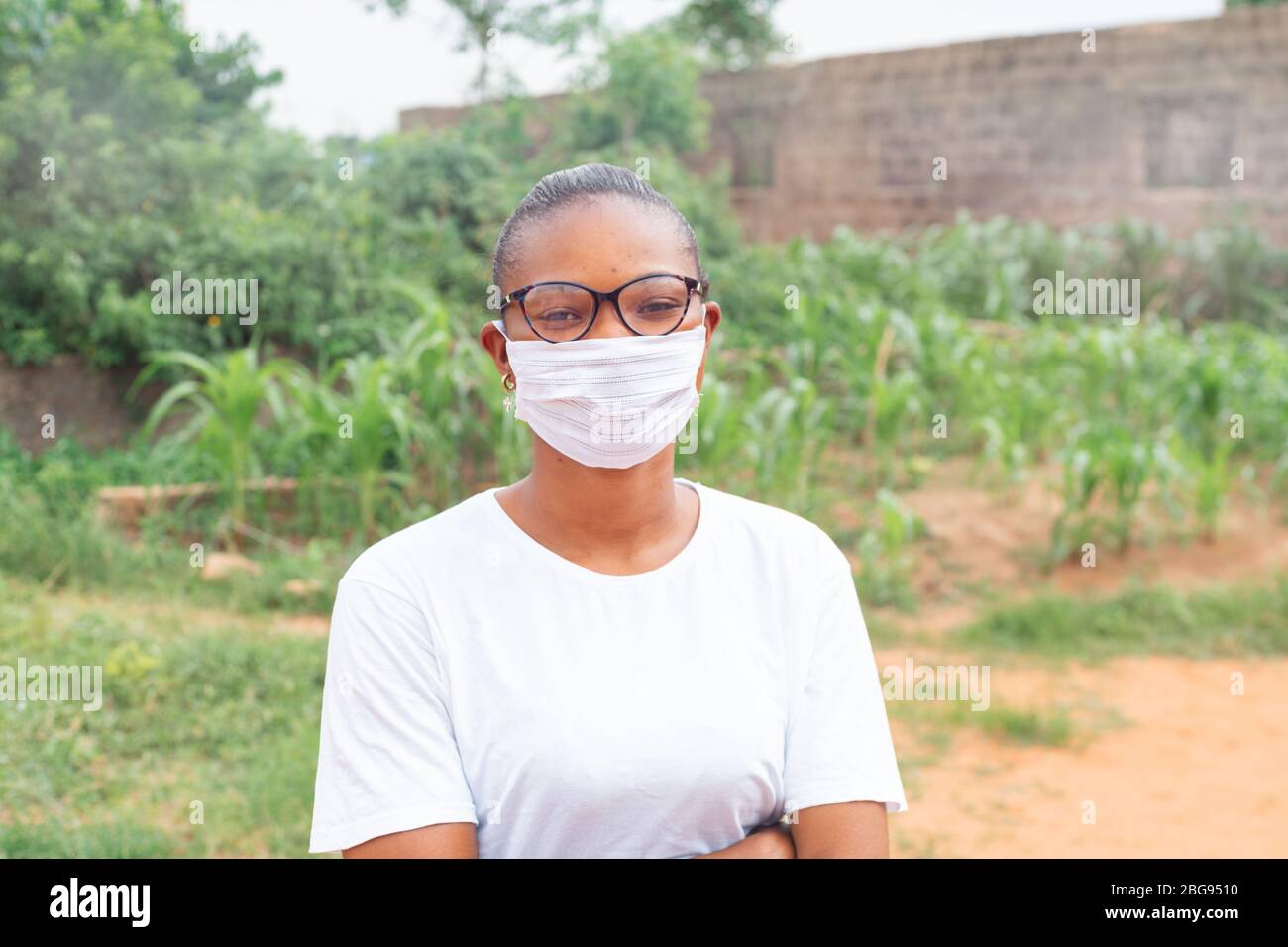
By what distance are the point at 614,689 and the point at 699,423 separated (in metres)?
5.06

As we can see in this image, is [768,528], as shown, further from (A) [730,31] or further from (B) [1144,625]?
(A) [730,31]

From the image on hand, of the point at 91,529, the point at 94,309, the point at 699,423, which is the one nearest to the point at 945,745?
the point at 699,423

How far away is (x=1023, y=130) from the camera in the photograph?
12.3 m

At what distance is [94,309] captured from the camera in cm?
784

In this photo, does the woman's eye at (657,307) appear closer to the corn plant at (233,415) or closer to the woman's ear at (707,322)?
the woman's ear at (707,322)

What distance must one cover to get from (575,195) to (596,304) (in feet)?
0.48

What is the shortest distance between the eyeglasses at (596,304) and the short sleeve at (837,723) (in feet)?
1.32

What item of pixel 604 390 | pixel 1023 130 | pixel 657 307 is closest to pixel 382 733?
pixel 604 390

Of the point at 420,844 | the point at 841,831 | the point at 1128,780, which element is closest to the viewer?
the point at 420,844

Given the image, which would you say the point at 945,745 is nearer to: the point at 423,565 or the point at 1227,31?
the point at 423,565

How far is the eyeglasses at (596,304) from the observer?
1717 mm

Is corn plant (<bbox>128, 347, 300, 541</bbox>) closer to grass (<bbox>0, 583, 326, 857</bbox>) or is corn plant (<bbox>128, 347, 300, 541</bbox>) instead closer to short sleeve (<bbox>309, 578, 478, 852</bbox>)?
grass (<bbox>0, 583, 326, 857</bbox>)

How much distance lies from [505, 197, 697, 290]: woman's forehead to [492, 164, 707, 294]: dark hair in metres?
0.01

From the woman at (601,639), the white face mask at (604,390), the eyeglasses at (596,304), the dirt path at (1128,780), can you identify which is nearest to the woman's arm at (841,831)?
the woman at (601,639)
